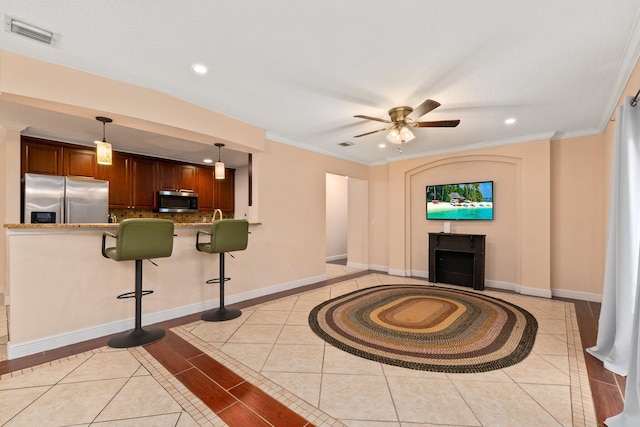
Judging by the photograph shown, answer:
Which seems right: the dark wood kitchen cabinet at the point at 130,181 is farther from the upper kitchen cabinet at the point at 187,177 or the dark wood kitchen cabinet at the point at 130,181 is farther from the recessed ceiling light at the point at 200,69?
the recessed ceiling light at the point at 200,69

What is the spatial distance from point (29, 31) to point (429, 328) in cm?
423

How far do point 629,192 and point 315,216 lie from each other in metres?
3.87

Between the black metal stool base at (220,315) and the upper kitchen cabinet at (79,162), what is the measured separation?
3201mm

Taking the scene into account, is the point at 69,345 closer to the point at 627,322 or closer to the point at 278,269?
the point at 278,269

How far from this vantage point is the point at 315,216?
17.0 feet

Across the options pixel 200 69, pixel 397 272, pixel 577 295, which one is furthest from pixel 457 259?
pixel 200 69

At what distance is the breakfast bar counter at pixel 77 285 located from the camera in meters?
2.47

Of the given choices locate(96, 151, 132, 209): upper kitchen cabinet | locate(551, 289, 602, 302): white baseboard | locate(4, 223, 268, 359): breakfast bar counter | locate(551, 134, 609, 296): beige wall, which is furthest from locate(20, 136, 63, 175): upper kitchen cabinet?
locate(551, 289, 602, 302): white baseboard

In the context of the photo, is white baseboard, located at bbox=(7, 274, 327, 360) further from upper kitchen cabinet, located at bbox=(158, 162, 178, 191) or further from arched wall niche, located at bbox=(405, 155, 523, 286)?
arched wall niche, located at bbox=(405, 155, 523, 286)

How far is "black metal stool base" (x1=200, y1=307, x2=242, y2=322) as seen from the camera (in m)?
3.33

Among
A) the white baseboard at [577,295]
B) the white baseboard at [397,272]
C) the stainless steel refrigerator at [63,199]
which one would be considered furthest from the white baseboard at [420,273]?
the stainless steel refrigerator at [63,199]

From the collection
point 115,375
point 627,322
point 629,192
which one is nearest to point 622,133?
point 629,192

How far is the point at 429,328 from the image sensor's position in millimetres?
3115

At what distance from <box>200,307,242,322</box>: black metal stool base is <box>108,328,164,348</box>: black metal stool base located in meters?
0.52
